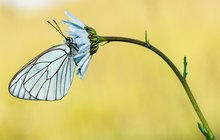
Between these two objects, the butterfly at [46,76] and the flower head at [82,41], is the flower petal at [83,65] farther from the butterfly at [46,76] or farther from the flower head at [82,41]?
the butterfly at [46,76]

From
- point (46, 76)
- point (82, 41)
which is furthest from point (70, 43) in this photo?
point (46, 76)

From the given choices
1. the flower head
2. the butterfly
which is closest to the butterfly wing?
the butterfly

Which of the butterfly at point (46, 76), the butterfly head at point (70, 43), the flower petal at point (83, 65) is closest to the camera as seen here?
the flower petal at point (83, 65)

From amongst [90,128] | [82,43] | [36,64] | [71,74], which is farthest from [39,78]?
[90,128]

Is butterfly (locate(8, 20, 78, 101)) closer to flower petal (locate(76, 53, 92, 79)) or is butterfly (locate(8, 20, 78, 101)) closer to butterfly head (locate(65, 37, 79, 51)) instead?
butterfly head (locate(65, 37, 79, 51))

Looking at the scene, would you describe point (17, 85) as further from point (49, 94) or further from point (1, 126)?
point (1, 126)

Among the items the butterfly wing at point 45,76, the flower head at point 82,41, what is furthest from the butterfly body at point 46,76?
the flower head at point 82,41

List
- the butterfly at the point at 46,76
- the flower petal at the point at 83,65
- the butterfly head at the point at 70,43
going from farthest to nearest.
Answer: the butterfly at the point at 46,76 < the butterfly head at the point at 70,43 < the flower petal at the point at 83,65
